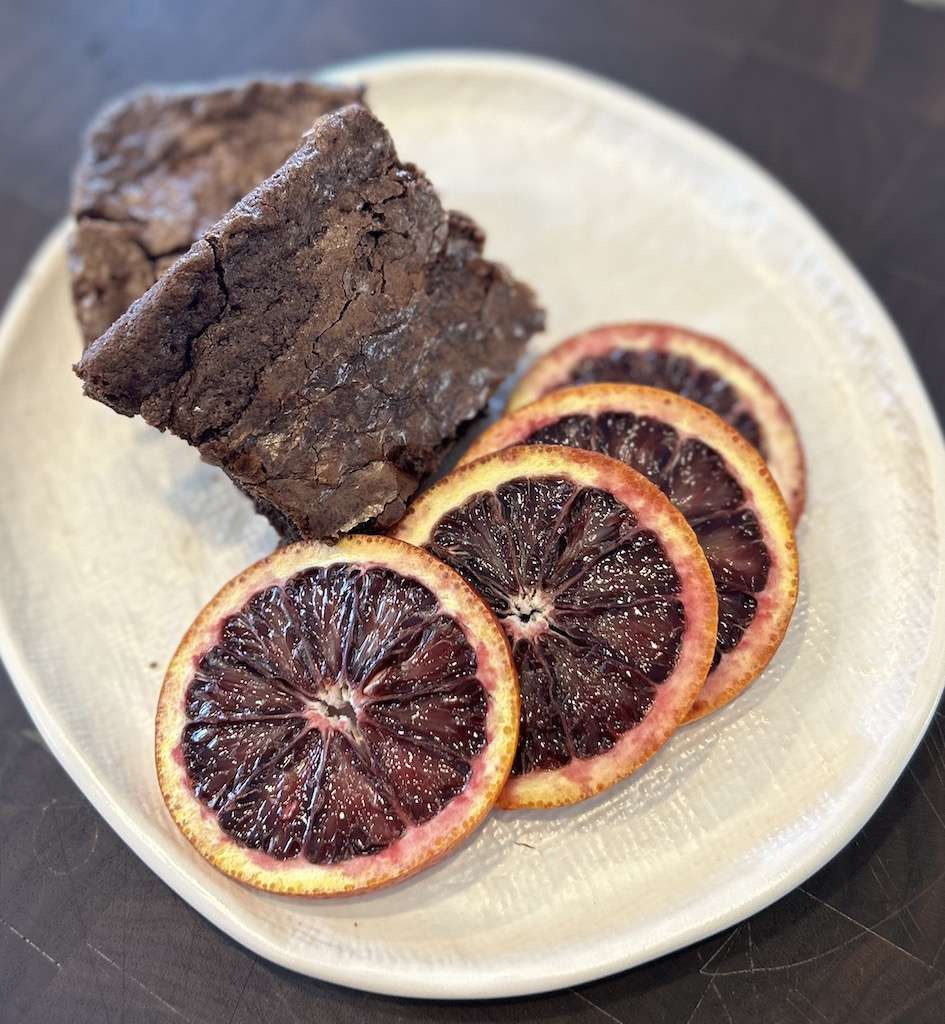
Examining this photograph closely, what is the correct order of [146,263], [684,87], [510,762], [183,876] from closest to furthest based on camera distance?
[510,762], [183,876], [146,263], [684,87]

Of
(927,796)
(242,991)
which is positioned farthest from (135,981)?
(927,796)

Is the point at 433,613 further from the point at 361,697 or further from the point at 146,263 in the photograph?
the point at 146,263

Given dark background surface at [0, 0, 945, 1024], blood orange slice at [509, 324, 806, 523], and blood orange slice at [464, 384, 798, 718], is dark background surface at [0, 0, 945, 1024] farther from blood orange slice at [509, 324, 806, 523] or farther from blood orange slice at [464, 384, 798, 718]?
blood orange slice at [509, 324, 806, 523]

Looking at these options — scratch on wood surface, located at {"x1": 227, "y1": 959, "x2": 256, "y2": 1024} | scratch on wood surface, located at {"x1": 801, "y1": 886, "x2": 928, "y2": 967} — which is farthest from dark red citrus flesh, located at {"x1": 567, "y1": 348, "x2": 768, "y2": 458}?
scratch on wood surface, located at {"x1": 227, "y1": 959, "x2": 256, "y2": 1024}

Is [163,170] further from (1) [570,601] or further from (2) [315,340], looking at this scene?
(1) [570,601]

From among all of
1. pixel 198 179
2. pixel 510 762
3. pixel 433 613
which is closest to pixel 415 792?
pixel 510 762

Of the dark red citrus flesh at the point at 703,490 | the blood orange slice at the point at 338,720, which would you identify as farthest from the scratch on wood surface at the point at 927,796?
the blood orange slice at the point at 338,720
